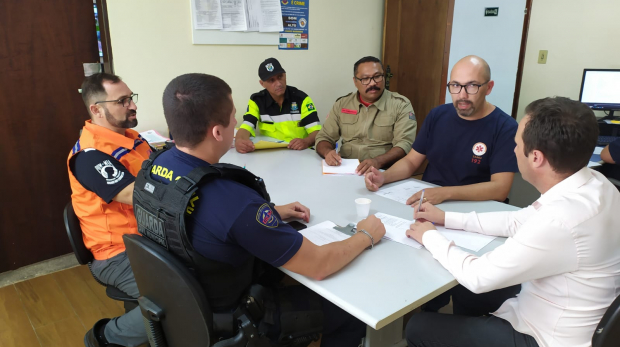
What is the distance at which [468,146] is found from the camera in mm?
2064

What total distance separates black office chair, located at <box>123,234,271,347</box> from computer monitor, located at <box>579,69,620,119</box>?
131 inches

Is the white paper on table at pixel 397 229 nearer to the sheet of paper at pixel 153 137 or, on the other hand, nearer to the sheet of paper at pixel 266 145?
the sheet of paper at pixel 266 145

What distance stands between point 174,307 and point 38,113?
222cm

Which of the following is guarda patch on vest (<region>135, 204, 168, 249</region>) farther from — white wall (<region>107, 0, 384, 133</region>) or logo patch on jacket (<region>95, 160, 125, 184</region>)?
white wall (<region>107, 0, 384, 133</region>)

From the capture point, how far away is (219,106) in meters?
1.20

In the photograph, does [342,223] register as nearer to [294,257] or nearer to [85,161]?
[294,257]

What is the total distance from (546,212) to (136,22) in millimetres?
2849

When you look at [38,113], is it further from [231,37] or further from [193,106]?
[193,106]

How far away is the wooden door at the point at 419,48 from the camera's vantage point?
3568 millimetres

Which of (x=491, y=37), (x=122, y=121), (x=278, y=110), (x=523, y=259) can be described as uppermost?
(x=491, y=37)

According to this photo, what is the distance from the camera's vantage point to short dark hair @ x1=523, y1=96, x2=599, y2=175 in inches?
42.3

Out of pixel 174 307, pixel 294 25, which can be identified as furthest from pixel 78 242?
pixel 294 25

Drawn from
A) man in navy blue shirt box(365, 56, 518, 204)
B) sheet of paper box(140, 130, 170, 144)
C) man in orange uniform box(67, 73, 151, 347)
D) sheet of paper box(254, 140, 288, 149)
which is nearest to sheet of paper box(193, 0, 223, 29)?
sheet of paper box(140, 130, 170, 144)

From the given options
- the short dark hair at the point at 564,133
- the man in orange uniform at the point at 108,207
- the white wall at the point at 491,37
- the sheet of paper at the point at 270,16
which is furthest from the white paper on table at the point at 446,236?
the white wall at the point at 491,37
